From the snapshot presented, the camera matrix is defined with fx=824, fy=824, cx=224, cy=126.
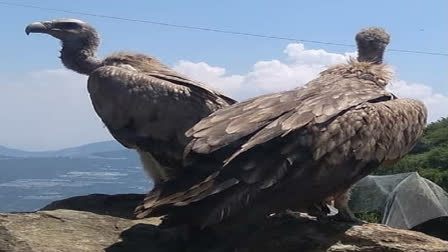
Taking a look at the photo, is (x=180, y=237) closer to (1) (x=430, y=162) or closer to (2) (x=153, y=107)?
(2) (x=153, y=107)

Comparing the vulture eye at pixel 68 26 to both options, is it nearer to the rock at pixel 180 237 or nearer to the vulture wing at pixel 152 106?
the vulture wing at pixel 152 106

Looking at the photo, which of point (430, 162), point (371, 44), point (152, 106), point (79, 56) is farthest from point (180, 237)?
point (430, 162)

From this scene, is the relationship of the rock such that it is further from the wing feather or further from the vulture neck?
the vulture neck

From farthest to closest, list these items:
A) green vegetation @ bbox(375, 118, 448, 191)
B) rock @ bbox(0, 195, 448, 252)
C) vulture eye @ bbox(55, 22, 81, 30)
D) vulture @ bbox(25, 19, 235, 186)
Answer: green vegetation @ bbox(375, 118, 448, 191) → vulture eye @ bbox(55, 22, 81, 30) → vulture @ bbox(25, 19, 235, 186) → rock @ bbox(0, 195, 448, 252)

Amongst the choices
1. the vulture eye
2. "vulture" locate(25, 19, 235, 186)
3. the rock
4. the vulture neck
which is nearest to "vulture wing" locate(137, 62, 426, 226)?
the rock

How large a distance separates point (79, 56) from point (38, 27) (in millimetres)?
722

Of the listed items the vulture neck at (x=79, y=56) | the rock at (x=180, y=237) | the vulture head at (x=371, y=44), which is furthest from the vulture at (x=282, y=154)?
the vulture neck at (x=79, y=56)

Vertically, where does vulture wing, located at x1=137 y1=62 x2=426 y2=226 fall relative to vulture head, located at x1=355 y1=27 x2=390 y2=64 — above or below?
below

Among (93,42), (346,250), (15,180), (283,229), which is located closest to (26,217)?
(283,229)

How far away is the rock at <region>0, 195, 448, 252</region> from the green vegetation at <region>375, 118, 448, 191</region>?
935 centimetres

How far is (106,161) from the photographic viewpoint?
9294 centimetres

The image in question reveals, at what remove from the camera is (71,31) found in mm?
12023

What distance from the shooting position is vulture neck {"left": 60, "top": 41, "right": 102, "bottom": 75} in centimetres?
1179

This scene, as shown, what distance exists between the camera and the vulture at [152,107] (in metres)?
9.79
